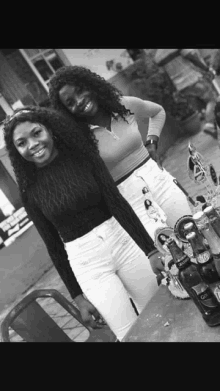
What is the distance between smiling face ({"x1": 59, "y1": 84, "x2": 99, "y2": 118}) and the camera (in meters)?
2.18

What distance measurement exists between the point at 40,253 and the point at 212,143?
2821 mm

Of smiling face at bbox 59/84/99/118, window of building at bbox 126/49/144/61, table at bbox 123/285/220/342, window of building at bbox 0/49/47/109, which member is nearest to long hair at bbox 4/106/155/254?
smiling face at bbox 59/84/99/118

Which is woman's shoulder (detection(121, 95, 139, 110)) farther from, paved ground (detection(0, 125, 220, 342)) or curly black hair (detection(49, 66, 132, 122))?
paved ground (detection(0, 125, 220, 342))

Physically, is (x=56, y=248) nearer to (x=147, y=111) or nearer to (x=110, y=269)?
(x=110, y=269)

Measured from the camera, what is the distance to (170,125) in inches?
336

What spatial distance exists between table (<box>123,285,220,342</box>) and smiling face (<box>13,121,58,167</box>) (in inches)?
29.7

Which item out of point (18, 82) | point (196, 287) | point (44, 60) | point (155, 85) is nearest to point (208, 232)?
point (196, 287)

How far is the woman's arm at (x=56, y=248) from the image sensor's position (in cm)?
211

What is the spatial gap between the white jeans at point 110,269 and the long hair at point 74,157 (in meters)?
0.07

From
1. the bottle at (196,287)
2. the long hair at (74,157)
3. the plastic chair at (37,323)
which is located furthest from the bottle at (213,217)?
the plastic chair at (37,323)

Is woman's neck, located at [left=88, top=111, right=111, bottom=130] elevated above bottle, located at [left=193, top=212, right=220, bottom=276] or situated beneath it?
elevated above

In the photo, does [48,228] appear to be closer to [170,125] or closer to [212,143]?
[212,143]
